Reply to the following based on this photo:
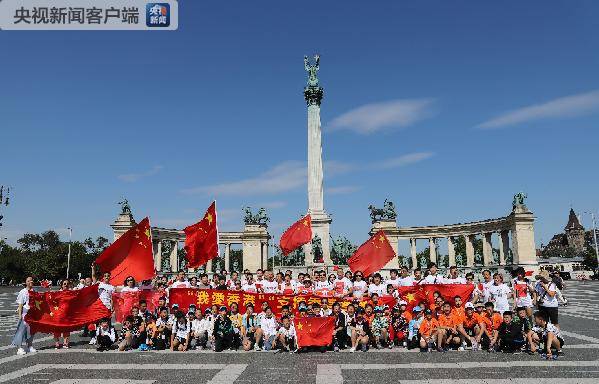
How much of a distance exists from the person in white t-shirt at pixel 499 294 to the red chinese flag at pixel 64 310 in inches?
481

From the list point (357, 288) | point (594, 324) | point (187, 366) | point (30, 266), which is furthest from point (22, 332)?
point (30, 266)

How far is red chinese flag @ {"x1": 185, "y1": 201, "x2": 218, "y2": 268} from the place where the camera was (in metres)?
17.5

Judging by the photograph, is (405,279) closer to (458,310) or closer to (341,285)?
(341,285)

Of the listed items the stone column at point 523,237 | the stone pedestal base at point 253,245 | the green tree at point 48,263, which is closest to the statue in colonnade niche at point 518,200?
the stone column at point 523,237

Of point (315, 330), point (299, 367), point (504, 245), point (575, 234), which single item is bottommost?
point (299, 367)

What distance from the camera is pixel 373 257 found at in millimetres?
20359

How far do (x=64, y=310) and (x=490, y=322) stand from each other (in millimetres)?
13063

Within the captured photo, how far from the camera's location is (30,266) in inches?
3415

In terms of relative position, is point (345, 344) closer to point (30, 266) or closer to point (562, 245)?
point (30, 266)

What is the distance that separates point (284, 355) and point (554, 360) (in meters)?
6.73

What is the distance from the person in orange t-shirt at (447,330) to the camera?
42.8 feet

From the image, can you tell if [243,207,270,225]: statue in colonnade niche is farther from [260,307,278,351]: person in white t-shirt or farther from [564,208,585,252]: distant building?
[564,208,585,252]: distant building

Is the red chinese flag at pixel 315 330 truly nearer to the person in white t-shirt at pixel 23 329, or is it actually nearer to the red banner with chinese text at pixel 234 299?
the red banner with chinese text at pixel 234 299

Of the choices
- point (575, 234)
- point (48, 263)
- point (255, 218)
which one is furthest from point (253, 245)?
point (575, 234)
